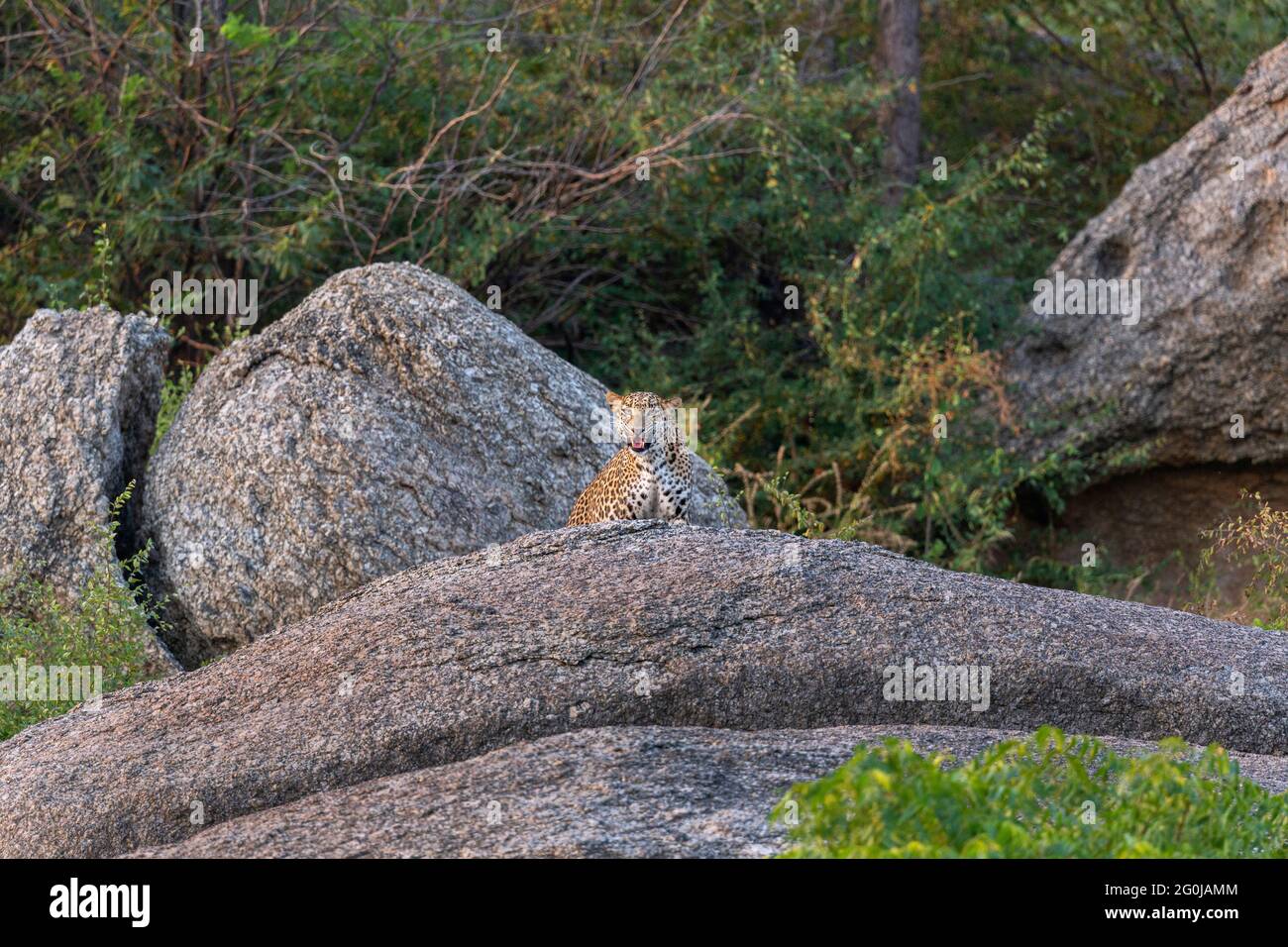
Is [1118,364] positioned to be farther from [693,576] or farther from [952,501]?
[693,576]

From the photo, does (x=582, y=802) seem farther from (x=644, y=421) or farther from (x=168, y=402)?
(x=168, y=402)

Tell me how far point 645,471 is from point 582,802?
3.53 m

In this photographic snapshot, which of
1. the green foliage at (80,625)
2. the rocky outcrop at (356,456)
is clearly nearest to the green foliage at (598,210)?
the rocky outcrop at (356,456)

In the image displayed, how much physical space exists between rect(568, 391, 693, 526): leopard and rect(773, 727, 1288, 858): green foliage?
3653mm

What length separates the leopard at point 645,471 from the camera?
8797mm

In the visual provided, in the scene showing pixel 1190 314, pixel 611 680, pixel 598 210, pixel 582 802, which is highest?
pixel 598 210

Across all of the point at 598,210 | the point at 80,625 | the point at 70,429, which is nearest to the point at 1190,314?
the point at 598,210

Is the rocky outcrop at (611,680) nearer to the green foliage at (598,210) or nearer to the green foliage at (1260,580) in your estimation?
the green foliage at (1260,580)

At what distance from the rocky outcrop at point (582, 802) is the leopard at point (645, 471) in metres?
2.65

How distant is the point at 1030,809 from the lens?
15.7ft

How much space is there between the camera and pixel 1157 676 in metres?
6.95

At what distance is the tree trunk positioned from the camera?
53.3 feet

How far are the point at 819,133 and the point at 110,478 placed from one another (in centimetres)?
797

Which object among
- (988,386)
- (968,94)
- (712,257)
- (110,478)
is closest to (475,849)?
(110,478)
